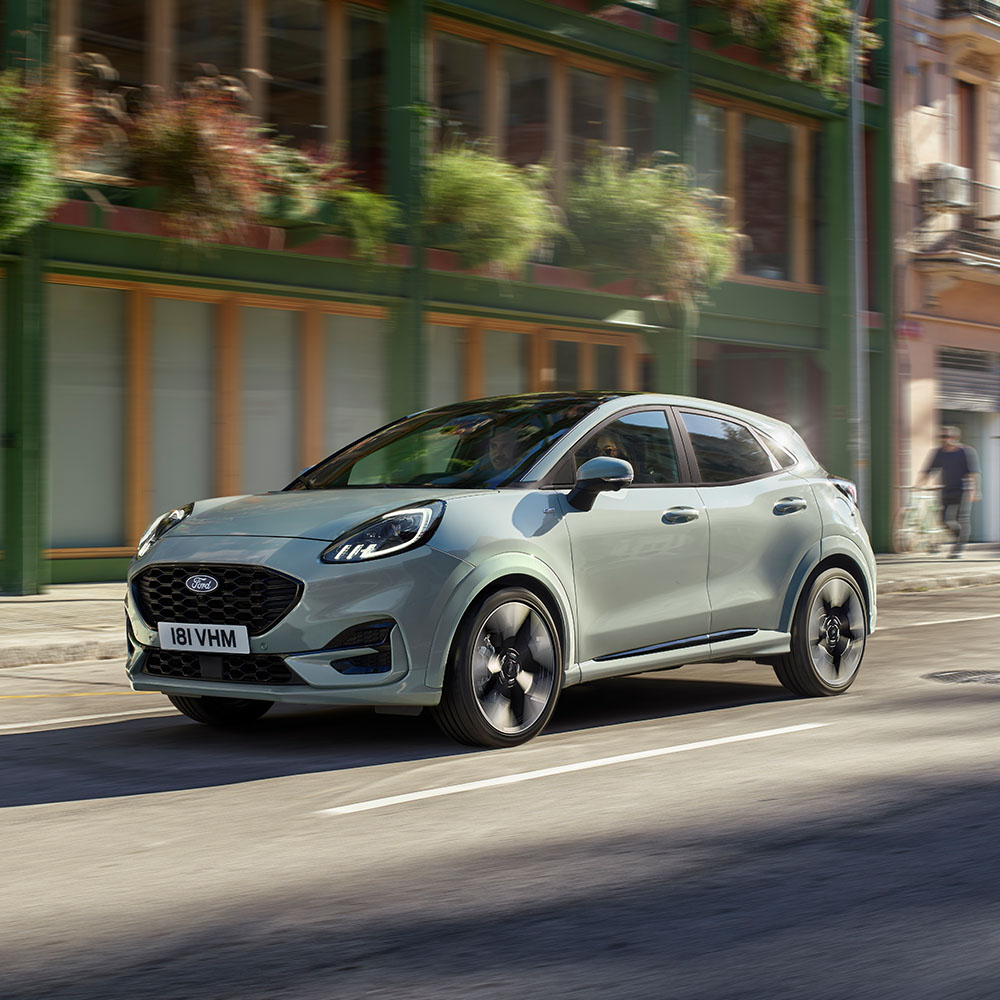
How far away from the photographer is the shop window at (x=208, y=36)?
1603cm

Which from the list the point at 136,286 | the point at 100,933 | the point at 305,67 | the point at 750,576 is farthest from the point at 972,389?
the point at 100,933

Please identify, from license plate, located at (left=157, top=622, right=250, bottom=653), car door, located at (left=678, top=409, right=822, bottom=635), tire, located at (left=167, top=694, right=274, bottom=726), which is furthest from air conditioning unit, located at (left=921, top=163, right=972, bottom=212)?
license plate, located at (left=157, top=622, right=250, bottom=653)

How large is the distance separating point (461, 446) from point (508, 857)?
300cm

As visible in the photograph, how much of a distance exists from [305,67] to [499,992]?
15090 mm

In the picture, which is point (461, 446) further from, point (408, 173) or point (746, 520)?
point (408, 173)

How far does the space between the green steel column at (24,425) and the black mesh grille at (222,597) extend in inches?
313

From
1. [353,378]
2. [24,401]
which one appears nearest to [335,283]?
[353,378]

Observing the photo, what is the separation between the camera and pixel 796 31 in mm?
22188

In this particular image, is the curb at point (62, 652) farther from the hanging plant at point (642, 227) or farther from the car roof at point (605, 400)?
the hanging plant at point (642, 227)

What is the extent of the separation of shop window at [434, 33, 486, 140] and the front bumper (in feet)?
42.2

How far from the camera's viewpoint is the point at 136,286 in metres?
15.8

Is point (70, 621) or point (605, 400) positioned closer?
point (605, 400)

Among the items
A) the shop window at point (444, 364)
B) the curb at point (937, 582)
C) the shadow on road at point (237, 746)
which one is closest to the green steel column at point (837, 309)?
the curb at point (937, 582)

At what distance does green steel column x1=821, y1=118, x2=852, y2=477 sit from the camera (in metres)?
24.8
